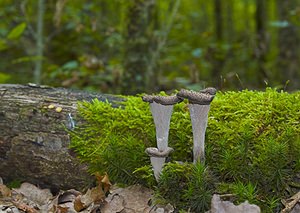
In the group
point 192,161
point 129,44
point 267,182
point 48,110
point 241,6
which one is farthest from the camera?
point 241,6

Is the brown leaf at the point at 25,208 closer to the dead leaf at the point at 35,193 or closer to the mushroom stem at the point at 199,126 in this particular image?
the dead leaf at the point at 35,193

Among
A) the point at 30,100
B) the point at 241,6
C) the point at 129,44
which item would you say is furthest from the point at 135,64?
the point at 241,6

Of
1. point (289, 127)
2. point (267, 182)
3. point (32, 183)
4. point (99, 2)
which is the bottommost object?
point (32, 183)

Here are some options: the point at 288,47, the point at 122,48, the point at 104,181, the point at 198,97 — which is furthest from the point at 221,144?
the point at 288,47

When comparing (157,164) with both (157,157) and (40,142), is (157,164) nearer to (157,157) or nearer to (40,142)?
(157,157)

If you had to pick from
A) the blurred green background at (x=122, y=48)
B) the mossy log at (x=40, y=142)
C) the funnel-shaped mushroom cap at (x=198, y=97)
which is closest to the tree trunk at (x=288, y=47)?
the blurred green background at (x=122, y=48)

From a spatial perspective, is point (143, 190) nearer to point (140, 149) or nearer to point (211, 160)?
point (140, 149)

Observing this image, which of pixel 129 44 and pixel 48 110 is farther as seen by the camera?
pixel 129 44
